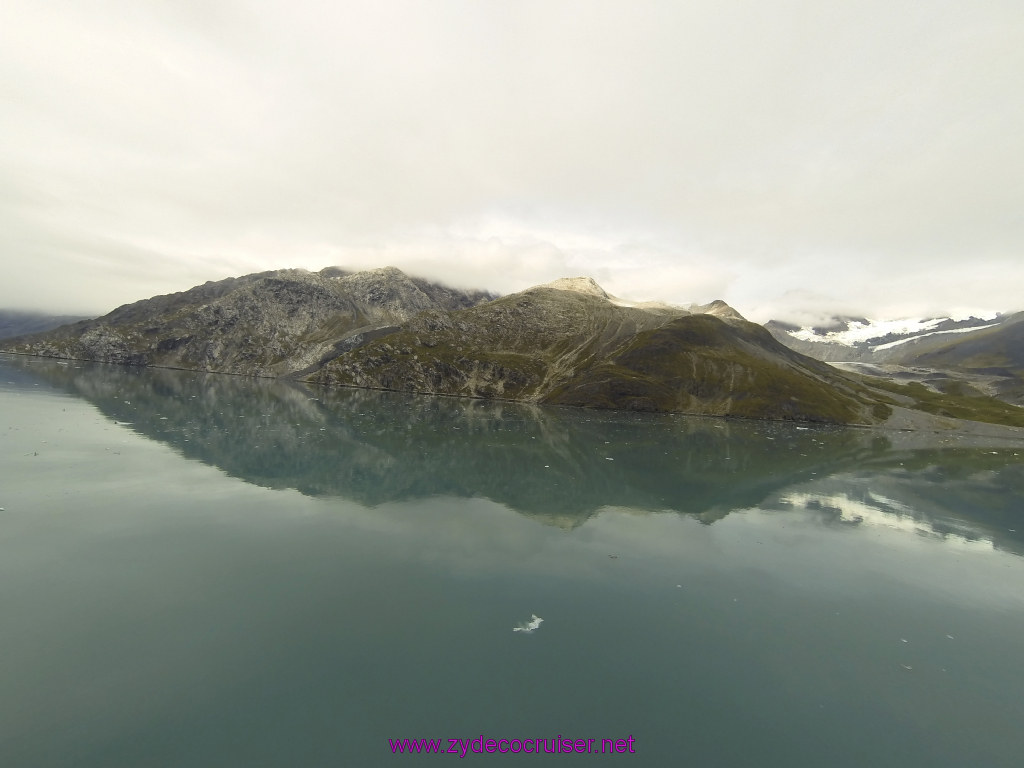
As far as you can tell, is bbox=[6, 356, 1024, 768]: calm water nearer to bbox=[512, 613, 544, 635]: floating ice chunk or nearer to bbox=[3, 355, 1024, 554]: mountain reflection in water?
bbox=[512, 613, 544, 635]: floating ice chunk

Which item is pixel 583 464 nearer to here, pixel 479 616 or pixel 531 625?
pixel 531 625

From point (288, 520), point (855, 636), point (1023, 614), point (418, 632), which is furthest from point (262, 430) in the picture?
point (1023, 614)

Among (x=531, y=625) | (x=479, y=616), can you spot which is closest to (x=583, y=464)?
(x=531, y=625)

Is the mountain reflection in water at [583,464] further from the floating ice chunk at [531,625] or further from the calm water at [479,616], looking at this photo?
the floating ice chunk at [531,625]

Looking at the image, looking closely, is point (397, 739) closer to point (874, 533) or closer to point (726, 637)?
point (726, 637)

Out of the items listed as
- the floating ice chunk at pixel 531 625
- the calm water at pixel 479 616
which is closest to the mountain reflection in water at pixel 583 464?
the calm water at pixel 479 616

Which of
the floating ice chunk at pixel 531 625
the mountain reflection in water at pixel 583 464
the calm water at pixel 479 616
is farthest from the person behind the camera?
the mountain reflection in water at pixel 583 464
